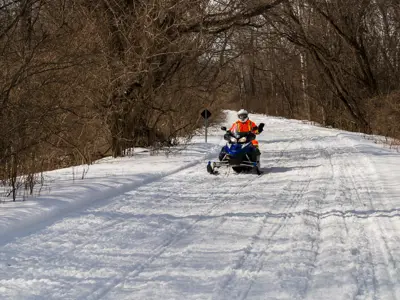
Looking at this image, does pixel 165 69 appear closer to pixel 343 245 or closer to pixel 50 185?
pixel 50 185

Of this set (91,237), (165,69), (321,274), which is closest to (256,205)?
(91,237)

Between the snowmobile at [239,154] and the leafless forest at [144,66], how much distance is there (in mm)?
3789

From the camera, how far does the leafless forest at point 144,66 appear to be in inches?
399

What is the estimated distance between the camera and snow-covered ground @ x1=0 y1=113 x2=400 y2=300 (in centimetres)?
500

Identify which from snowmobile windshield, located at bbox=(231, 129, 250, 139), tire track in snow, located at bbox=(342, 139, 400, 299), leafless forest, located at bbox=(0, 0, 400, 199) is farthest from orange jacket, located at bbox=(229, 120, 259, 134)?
leafless forest, located at bbox=(0, 0, 400, 199)

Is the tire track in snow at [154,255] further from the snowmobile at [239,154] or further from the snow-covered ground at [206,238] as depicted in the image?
the snowmobile at [239,154]

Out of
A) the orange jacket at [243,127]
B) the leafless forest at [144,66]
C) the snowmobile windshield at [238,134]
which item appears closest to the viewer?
the leafless forest at [144,66]

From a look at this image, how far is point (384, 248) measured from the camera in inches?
243

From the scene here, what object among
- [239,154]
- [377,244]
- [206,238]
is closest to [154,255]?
[206,238]

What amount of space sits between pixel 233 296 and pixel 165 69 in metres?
15.3

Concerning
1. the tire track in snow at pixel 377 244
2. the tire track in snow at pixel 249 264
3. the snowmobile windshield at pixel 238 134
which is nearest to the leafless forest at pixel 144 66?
the snowmobile windshield at pixel 238 134

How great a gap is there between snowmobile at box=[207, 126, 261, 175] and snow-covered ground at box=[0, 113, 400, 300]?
645 mm

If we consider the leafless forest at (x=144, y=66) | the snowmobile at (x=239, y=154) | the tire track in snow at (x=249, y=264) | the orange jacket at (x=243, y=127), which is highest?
the leafless forest at (x=144, y=66)

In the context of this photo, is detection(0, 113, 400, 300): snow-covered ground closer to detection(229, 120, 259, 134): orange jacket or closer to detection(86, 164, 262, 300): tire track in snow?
detection(86, 164, 262, 300): tire track in snow
